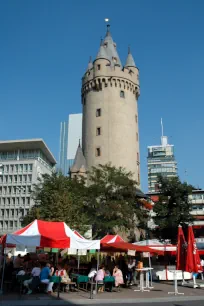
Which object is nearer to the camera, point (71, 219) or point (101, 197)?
point (71, 219)

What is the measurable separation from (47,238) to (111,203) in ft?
61.3

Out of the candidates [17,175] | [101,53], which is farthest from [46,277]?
[17,175]

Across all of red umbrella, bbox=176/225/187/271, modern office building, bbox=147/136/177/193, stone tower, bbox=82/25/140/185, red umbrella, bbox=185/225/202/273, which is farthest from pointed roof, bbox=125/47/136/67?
modern office building, bbox=147/136/177/193

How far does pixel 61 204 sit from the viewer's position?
30.4 m

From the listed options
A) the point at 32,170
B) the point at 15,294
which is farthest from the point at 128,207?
the point at 32,170

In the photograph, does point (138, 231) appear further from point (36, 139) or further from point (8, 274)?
point (36, 139)

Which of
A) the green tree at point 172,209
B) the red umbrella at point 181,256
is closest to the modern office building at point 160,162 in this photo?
the green tree at point 172,209

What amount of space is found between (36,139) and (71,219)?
6290cm

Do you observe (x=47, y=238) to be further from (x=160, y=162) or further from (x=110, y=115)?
(x=160, y=162)

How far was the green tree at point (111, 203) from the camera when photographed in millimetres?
33844

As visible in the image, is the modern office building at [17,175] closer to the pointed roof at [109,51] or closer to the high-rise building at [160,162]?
the pointed roof at [109,51]

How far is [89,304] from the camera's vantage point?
12852mm

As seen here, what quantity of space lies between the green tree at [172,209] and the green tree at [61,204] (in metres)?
7.31

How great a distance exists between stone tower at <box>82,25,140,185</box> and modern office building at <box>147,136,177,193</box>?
112m
